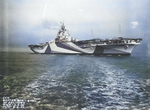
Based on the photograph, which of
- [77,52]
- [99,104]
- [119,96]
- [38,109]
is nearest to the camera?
[38,109]

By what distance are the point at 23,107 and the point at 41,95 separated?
128cm

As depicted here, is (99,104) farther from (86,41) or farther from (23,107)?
(86,41)

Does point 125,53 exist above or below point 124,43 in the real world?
below

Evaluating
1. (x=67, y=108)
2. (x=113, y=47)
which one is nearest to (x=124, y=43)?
(x=113, y=47)

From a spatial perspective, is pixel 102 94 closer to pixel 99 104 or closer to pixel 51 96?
pixel 99 104

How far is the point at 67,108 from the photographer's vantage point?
15.7ft

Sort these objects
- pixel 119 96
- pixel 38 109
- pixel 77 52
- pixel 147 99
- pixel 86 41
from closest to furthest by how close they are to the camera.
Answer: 1. pixel 38 109
2. pixel 147 99
3. pixel 119 96
4. pixel 86 41
5. pixel 77 52

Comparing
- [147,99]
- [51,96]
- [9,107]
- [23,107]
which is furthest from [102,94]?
[9,107]

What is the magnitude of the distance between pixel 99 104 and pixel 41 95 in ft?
8.92

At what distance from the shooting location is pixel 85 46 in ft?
121

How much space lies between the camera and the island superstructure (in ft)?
104

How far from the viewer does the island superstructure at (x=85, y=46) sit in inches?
1253

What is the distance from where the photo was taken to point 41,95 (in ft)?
19.9

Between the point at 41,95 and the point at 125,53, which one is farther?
the point at 125,53
